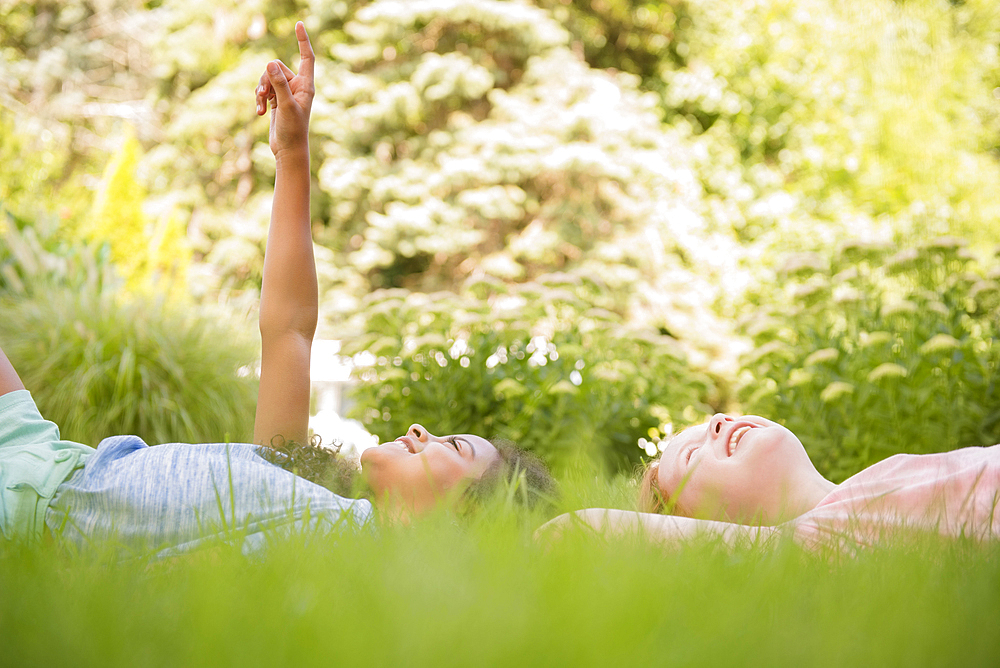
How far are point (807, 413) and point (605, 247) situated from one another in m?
6.30

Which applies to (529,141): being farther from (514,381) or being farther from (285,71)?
(285,71)

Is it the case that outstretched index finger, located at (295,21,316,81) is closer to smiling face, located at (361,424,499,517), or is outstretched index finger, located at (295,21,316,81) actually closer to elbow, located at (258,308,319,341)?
elbow, located at (258,308,319,341)

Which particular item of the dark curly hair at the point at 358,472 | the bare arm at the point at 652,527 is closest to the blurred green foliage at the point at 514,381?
the dark curly hair at the point at 358,472

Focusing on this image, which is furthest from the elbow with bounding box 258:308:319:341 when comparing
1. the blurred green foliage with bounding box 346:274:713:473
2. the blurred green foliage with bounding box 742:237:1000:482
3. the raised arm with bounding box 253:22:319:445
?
the blurred green foliage with bounding box 742:237:1000:482

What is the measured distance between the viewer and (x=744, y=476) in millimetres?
1406

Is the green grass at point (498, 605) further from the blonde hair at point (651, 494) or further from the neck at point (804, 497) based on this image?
the blonde hair at point (651, 494)

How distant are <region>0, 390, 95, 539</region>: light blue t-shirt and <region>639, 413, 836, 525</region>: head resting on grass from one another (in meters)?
1.08

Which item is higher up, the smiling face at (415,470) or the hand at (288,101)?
the hand at (288,101)

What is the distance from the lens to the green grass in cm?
65

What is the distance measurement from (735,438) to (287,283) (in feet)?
3.30

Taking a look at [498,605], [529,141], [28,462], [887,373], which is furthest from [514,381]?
[529,141]

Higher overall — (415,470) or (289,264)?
(289,264)

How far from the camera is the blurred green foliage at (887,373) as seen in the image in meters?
3.06

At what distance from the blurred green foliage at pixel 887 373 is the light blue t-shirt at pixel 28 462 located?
258 cm
